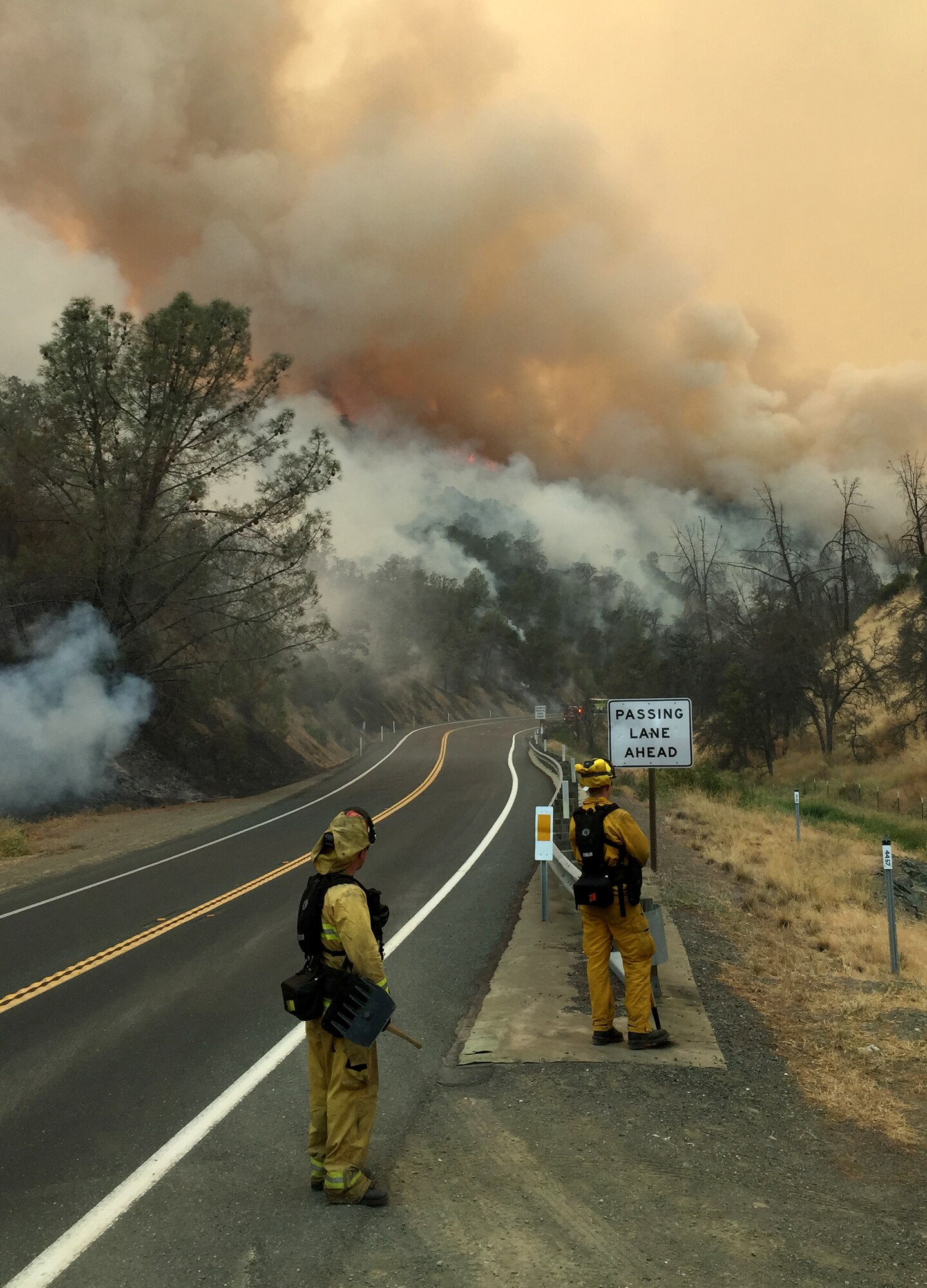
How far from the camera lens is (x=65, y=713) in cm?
2458

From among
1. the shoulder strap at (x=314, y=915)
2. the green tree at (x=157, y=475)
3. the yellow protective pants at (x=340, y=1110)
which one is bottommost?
the yellow protective pants at (x=340, y=1110)

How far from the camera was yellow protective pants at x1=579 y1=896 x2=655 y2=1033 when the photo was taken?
6117 mm

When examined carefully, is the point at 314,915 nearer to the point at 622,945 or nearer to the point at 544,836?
the point at 622,945

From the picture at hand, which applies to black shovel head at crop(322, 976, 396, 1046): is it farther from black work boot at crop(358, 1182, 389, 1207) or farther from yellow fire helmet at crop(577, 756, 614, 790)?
yellow fire helmet at crop(577, 756, 614, 790)

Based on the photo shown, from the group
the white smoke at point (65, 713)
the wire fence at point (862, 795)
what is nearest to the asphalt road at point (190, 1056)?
the white smoke at point (65, 713)

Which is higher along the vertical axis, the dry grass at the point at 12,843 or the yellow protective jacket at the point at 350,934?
the yellow protective jacket at the point at 350,934

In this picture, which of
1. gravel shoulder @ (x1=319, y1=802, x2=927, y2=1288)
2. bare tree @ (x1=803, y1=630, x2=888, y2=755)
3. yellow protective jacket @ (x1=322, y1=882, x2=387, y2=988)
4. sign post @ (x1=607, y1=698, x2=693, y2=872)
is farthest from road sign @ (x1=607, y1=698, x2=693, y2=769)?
bare tree @ (x1=803, y1=630, x2=888, y2=755)

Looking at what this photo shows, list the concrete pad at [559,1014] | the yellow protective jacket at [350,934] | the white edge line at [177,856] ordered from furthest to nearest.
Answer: the white edge line at [177,856] → the concrete pad at [559,1014] → the yellow protective jacket at [350,934]

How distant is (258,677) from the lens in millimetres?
30750

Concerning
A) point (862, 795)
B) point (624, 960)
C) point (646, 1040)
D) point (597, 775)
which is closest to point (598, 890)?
point (624, 960)

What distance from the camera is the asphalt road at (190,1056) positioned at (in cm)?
390

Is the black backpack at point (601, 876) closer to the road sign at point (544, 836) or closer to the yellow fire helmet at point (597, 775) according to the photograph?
the yellow fire helmet at point (597, 775)

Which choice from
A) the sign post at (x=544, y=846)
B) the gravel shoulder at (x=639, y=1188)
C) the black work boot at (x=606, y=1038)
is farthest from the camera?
the sign post at (x=544, y=846)

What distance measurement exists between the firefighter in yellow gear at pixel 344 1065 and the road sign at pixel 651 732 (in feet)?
20.5
